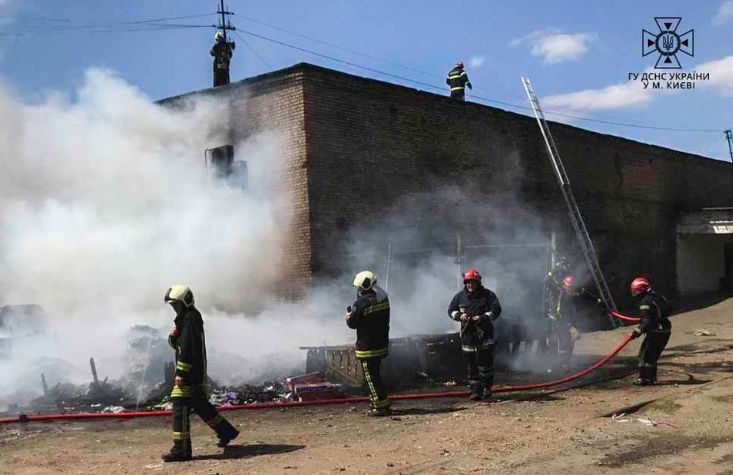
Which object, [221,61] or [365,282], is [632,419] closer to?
[365,282]

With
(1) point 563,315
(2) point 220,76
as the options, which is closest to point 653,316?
(1) point 563,315

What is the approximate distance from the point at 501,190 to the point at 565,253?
3.02 metres

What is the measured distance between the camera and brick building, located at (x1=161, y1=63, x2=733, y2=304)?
40.9 ft

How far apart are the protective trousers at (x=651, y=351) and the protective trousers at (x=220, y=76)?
1452cm

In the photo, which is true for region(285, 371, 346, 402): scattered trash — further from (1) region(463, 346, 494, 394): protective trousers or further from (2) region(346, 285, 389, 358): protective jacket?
(1) region(463, 346, 494, 394): protective trousers

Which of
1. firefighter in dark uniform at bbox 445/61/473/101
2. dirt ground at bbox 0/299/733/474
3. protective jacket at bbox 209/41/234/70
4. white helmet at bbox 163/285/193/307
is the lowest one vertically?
dirt ground at bbox 0/299/733/474

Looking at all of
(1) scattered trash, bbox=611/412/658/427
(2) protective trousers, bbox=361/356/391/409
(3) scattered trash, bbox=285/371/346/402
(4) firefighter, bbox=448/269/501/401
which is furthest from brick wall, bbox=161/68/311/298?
(1) scattered trash, bbox=611/412/658/427

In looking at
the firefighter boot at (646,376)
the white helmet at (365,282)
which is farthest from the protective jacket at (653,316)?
the white helmet at (365,282)

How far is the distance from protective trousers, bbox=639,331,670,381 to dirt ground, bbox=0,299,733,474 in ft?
0.97

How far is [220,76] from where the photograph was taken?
2008 cm

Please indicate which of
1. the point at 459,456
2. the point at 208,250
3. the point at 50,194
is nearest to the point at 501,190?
the point at 208,250

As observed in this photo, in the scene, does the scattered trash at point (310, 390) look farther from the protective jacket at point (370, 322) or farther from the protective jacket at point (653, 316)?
the protective jacket at point (653, 316)

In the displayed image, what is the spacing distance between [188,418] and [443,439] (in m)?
2.25

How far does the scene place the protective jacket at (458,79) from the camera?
17359 mm
